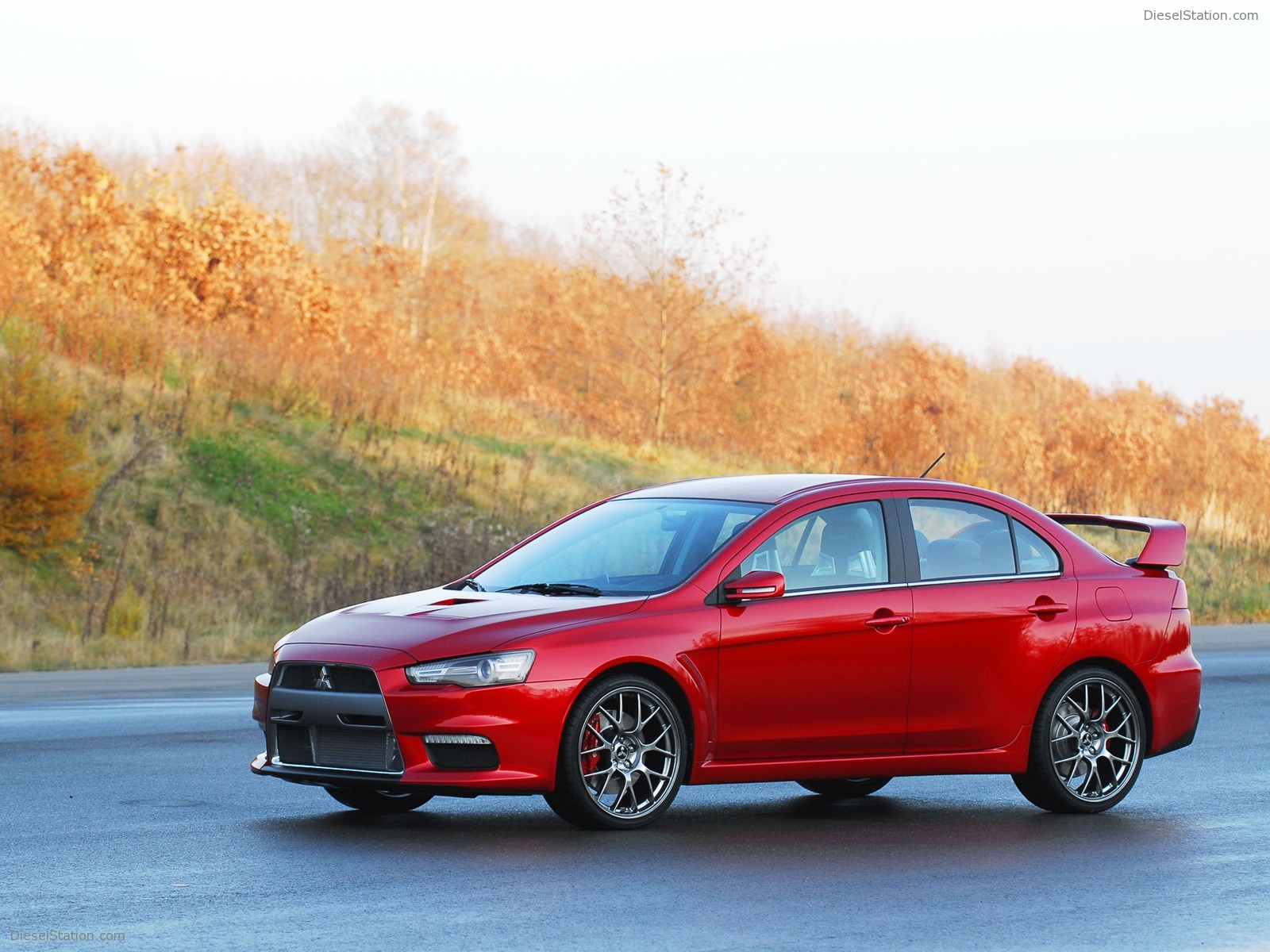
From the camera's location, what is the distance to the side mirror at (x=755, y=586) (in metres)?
8.67

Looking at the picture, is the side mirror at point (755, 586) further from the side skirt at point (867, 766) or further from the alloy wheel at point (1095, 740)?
the alloy wheel at point (1095, 740)

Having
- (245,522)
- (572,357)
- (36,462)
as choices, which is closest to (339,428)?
(245,522)

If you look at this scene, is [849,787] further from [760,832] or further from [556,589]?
[556,589]

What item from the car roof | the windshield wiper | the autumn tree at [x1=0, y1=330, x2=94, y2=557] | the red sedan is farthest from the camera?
the autumn tree at [x1=0, y1=330, x2=94, y2=557]

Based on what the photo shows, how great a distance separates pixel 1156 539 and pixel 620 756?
3510mm

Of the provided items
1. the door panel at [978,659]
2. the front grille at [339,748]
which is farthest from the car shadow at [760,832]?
the door panel at [978,659]

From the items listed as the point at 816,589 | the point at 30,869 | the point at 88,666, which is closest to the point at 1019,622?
the point at 816,589

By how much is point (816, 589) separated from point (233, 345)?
962 inches

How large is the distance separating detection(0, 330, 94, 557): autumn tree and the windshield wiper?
16094 millimetres

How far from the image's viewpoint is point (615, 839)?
8.41 metres

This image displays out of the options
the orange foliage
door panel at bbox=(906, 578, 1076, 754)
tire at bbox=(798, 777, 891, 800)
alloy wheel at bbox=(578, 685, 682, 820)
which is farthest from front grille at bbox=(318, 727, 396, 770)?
the orange foliage

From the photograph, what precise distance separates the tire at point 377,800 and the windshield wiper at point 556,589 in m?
1.14

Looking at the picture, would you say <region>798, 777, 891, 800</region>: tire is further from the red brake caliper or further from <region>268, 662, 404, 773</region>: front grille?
<region>268, 662, 404, 773</region>: front grille

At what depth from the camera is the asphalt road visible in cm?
657
